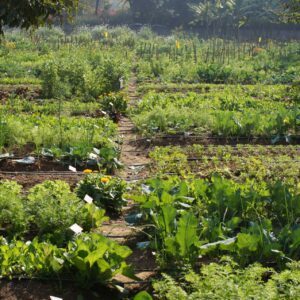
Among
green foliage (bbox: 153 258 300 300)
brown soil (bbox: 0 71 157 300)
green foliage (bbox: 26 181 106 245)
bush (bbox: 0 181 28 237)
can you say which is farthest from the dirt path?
green foliage (bbox: 153 258 300 300)

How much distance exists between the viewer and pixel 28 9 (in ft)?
17.5

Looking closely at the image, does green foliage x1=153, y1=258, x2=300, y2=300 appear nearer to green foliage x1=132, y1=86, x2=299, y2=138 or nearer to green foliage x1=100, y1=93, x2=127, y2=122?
green foliage x1=132, y1=86, x2=299, y2=138

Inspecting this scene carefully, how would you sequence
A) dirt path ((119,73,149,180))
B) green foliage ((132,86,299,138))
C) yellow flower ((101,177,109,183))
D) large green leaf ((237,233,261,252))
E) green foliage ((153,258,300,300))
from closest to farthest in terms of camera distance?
green foliage ((153,258,300,300)) → large green leaf ((237,233,261,252)) → yellow flower ((101,177,109,183)) → dirt path ((119,73,149,180)) → green foliage ((132,86,299,138))

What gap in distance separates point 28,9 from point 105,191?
7.19ft

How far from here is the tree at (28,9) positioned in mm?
5191

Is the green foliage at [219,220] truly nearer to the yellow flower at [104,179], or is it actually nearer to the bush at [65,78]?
the yellow flower at [104,179]

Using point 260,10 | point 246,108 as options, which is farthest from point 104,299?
point 260,10

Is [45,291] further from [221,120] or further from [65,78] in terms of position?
[65,78]

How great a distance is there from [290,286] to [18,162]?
5.23 meters

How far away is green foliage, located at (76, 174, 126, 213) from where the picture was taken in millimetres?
6176

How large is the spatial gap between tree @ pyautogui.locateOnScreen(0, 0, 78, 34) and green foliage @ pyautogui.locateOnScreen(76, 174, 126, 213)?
191cm

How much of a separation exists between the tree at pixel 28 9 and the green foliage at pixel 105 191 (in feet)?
6.26

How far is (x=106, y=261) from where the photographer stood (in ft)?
14.4

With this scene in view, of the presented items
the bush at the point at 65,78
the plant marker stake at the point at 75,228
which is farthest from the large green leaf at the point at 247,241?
the bush at the point at 65,78
